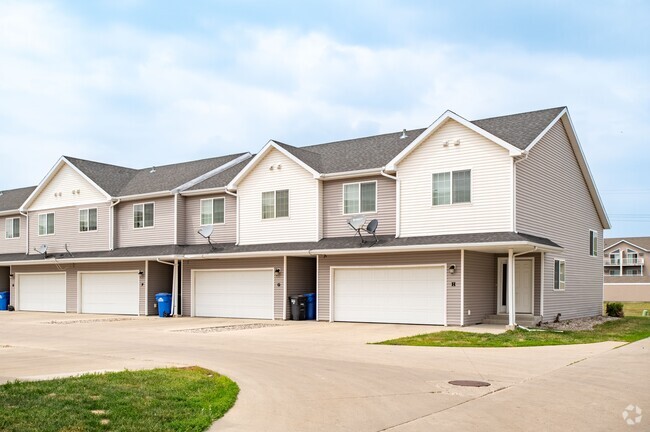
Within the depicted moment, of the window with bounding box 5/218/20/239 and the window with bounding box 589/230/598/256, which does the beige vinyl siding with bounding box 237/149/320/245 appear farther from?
the window with bounding box 5/218/20/239

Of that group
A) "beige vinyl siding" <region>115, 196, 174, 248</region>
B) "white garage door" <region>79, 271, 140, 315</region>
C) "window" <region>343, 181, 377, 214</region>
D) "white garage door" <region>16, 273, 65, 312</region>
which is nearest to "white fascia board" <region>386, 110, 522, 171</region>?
"window" <region>343, 181, 377, 214</region>

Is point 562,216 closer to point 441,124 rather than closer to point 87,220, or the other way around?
point 441,124

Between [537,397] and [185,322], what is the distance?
18841 millimetres

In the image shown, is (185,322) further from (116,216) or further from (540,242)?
(540,242)

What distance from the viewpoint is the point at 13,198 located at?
4181 centimetres

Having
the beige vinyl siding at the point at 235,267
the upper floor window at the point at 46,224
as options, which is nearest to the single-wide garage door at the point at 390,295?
the beige vinyl siding at the point at 235,267

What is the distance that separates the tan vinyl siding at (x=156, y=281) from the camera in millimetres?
31633

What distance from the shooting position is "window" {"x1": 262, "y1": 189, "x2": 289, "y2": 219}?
28.1m

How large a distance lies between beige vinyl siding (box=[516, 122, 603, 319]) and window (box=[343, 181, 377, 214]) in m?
5.78

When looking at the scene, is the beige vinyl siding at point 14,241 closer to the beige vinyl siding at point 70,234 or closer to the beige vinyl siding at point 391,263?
the beige vinyl siding at point 70,234

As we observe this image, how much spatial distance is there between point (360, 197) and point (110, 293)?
14.3m

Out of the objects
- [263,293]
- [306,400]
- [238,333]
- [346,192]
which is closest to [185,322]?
[263,293]

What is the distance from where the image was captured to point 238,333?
848 inches

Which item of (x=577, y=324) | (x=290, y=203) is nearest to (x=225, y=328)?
(x=290, y=203)
